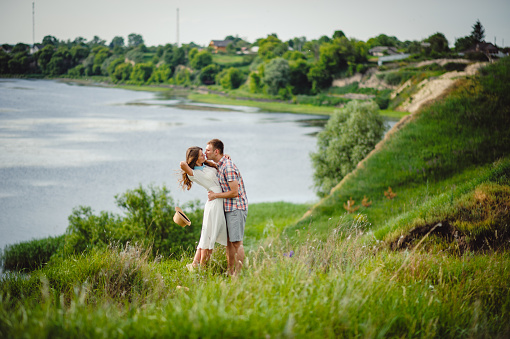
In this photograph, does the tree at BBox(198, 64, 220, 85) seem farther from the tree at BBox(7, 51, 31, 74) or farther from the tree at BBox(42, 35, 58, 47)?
the tree at BBox(7, 51, 31, 74)

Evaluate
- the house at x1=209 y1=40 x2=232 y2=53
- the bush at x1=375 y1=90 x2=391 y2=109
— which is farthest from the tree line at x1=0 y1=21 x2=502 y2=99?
the house at x1=209 y1=40 x2=232 y2=53

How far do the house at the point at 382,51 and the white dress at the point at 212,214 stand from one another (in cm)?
8419

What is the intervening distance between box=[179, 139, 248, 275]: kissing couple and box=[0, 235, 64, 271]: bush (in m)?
12.6

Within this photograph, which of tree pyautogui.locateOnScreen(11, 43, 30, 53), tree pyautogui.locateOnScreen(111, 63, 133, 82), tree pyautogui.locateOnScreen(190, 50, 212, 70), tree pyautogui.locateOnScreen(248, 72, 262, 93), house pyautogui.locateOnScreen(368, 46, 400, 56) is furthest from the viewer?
tree pyautogui.locateOnScreen(190, 50, 212, 70)

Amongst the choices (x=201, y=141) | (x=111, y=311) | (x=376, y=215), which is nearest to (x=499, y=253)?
(x=111, y=311)

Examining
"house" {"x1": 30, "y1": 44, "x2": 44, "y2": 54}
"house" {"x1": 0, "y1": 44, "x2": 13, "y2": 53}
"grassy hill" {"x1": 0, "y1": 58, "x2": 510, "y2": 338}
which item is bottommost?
"grassy hill" {"x1": 0, "y1": 58, "x2": 510, "y2": 338}

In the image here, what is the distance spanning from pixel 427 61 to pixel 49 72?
53.3 m

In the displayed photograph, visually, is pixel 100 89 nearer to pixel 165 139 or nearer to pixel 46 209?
pixel 165 139

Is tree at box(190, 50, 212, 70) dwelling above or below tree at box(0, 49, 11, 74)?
above

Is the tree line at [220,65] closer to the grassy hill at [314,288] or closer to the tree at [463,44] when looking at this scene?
the tree at [463,44]

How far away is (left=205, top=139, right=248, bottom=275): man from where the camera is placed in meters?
6.33

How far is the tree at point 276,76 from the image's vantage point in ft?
267

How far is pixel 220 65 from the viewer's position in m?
109

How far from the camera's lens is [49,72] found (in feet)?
143
